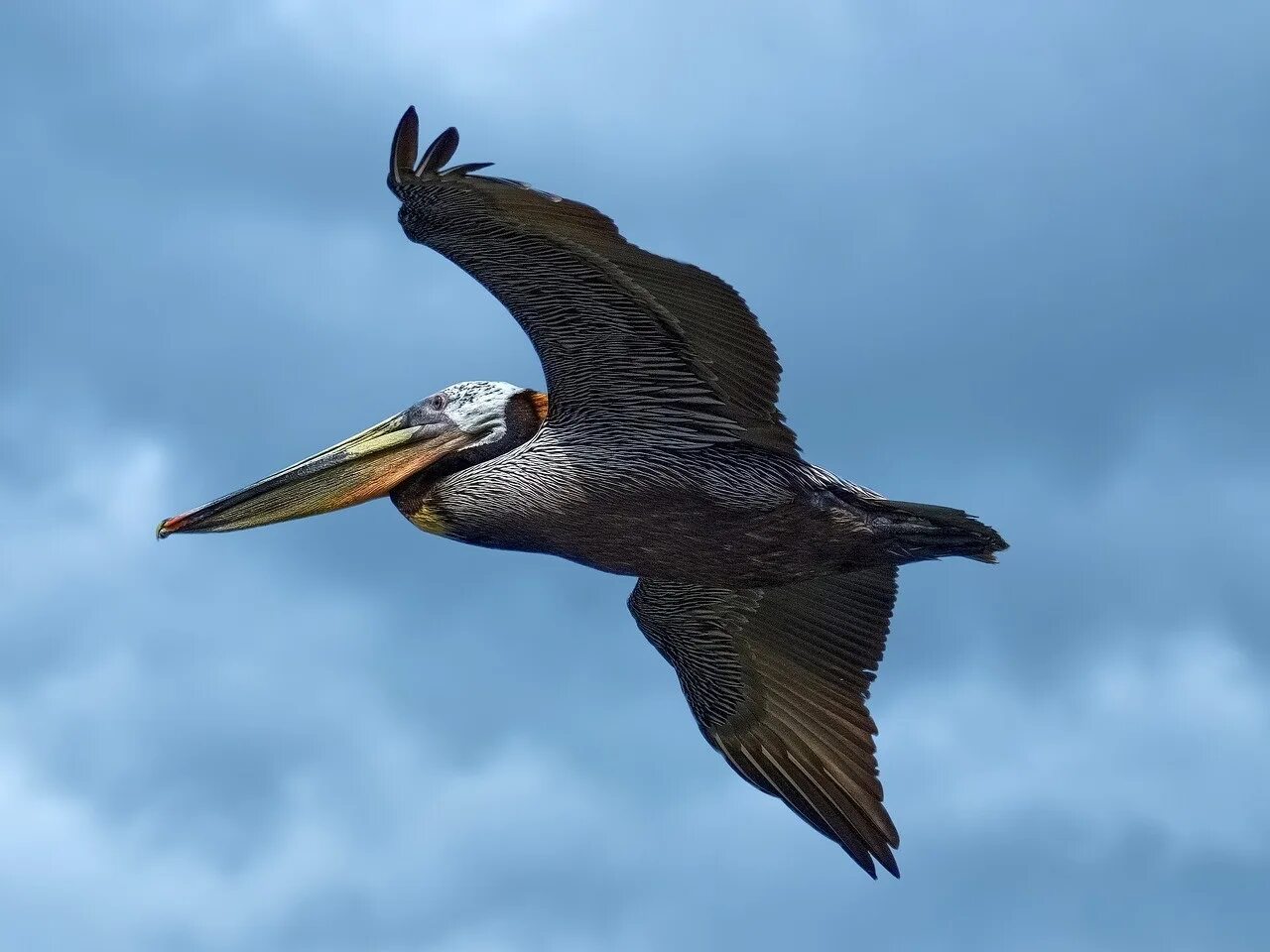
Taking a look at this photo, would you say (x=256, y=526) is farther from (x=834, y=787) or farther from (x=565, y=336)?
(x=834, y=787)

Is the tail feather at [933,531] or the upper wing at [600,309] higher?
the upper wing at [600,309]

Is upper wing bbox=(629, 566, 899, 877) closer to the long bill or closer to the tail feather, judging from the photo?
the tail feather

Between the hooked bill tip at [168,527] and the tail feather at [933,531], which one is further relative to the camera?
the hooked bill tip at [168,527]

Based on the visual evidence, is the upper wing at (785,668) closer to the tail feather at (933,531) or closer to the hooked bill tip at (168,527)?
the tail feather at (933,531)

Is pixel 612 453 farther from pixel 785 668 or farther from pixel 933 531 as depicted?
pixel 785 668

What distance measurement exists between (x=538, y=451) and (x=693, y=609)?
197 centimetres

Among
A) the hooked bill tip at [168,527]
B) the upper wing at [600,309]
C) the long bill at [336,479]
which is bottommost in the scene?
the hooked bill tip at [168,527]

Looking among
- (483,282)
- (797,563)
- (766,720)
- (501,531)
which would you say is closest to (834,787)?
(766,720)

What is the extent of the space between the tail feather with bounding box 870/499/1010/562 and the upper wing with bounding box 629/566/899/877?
1451 millimetres

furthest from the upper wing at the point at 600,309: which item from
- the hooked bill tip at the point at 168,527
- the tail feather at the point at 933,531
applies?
the hooked bill tip at the point at 168,527

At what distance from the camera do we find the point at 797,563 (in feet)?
38.2

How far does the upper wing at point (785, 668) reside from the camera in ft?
41.5

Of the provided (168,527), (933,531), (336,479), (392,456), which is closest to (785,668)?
(933,531)

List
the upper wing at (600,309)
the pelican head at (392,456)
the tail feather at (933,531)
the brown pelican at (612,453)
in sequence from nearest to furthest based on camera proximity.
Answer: the upper wing at (600,309) → the brown pelican at (612,453) → the tail feather at (933,531) → the pelican head at (392,456)
